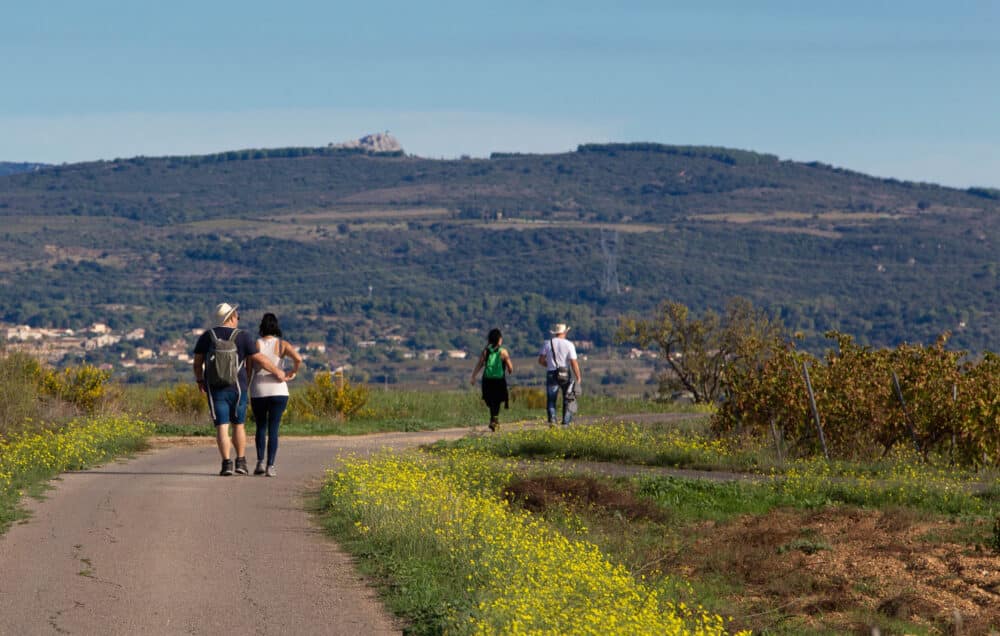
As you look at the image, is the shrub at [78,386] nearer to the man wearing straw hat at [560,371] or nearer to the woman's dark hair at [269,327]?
the man wearing straw hat at [560,371]

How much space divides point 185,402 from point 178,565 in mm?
19084

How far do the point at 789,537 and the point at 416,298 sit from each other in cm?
17308

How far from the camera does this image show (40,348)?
25328mm

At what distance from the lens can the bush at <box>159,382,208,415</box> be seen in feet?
97.0

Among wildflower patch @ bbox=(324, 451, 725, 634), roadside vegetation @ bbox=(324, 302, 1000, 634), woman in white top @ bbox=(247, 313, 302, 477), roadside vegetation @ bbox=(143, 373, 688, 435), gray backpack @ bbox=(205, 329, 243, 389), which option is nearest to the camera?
wildflower patch @ bbox=(324, 451, 725, 634)

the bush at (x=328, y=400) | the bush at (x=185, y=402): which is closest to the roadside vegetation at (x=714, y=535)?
the bush at (x=328, y=400)

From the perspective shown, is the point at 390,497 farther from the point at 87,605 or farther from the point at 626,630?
the point at 626,630

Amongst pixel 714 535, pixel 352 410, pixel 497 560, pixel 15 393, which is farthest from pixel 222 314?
pixel 352 410

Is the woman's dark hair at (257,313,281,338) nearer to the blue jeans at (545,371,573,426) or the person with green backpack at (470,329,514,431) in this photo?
the person with green backpack at (470,329,514,431)

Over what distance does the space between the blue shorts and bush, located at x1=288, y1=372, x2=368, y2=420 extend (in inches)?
520

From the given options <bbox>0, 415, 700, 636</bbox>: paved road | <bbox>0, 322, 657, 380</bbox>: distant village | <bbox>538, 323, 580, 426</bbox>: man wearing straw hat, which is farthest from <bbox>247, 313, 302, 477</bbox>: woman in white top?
<bbox>0, 322, 657, 380</bbox>: distant village

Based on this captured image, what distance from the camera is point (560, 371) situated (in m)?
23.8

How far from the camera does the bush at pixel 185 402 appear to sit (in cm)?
2956

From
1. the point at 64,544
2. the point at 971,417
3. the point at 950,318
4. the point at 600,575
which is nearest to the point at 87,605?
the point at 64,544
